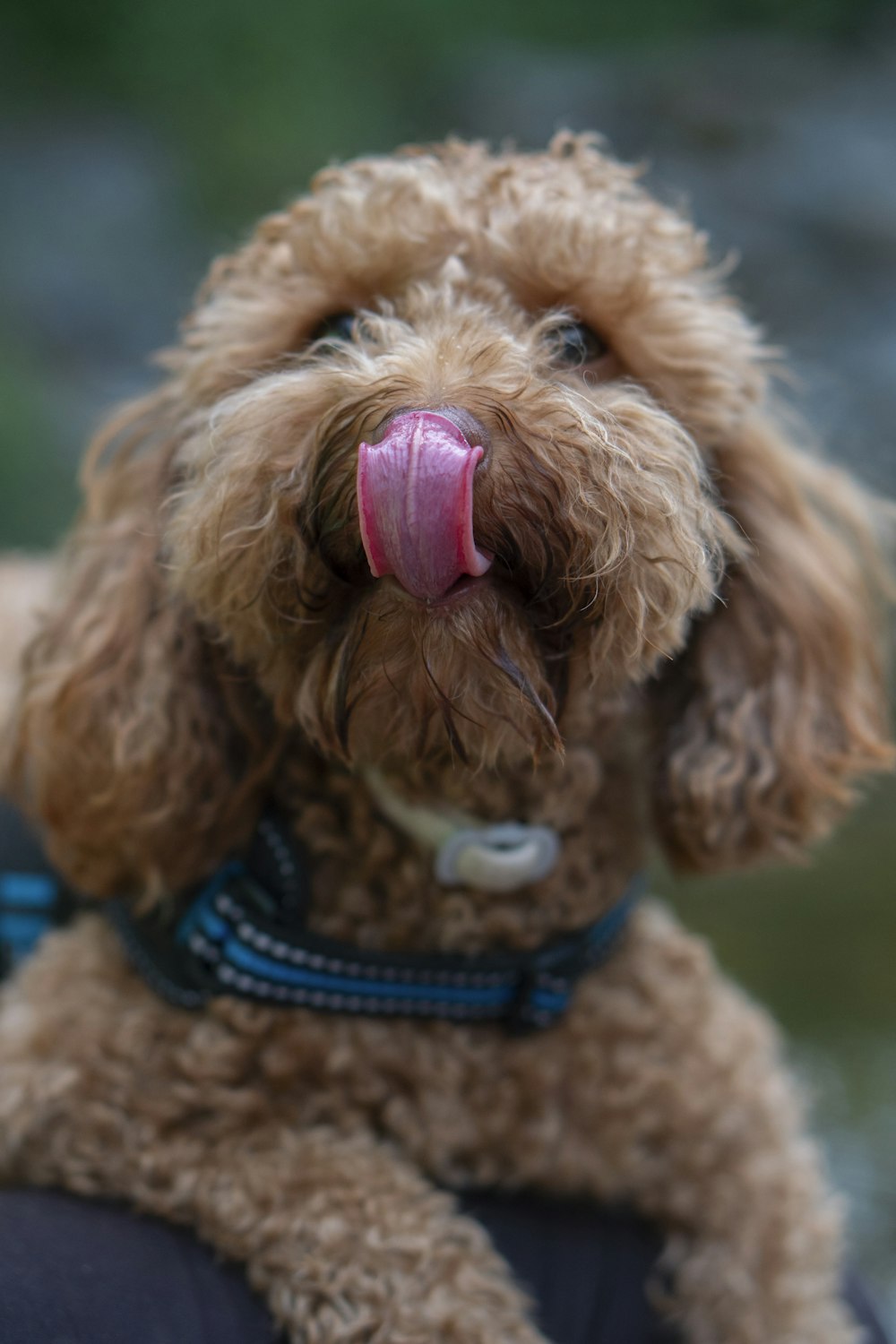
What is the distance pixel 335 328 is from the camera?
1.55 metres

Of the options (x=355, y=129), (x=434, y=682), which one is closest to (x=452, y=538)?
(x=434, y=682)

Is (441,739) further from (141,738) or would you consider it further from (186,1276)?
(186,1276)

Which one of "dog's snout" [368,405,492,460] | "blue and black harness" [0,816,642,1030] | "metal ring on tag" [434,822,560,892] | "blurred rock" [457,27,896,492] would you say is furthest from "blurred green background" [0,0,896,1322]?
"dog's snout" [368,405,492,460]

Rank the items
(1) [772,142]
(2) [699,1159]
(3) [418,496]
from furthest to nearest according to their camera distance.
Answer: (1) [772,142]
(2) [699,1159]
(3) [418,496]

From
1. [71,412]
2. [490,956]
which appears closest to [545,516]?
[490,956]

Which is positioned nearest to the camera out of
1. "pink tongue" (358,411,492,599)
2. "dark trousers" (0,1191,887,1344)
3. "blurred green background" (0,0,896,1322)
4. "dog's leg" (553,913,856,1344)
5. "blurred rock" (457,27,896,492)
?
"pink tongue" (358,411,492,599)

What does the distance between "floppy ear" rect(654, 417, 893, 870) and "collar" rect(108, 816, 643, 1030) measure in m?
0.22

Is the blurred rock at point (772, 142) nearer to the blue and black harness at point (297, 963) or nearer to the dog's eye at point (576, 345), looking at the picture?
the dog's eye at point (576, 345)

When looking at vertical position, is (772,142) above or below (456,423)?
above

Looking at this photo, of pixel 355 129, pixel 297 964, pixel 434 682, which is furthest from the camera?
pixel 355 129

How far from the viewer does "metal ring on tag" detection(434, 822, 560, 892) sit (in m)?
1.50

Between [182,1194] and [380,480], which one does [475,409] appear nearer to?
[380,480]

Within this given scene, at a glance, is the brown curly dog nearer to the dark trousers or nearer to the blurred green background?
the dark trousers

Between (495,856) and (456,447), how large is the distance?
1.76ft
